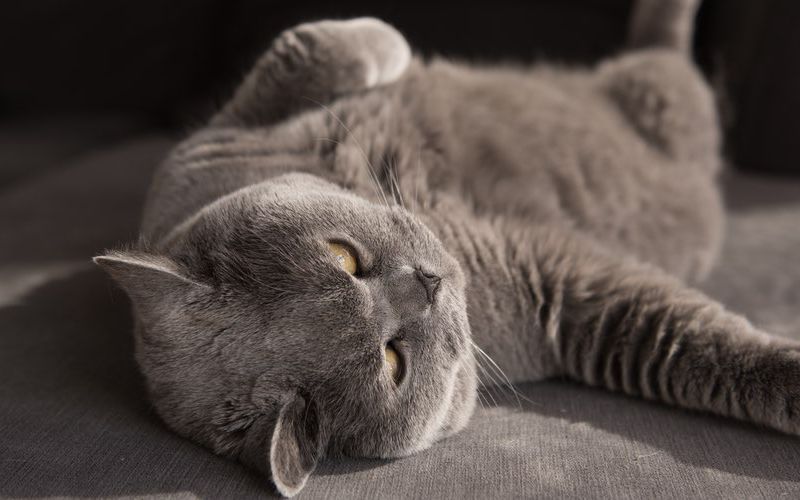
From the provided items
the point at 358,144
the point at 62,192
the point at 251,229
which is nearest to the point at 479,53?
the point at 358,144

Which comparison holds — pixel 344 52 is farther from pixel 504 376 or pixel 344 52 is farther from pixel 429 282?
pixel 504 376

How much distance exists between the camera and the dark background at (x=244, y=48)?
2146mm

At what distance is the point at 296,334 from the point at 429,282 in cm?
22

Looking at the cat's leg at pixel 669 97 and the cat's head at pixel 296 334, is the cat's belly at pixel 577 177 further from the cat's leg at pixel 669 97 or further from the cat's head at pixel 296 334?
the cat's head at pixel 296 334

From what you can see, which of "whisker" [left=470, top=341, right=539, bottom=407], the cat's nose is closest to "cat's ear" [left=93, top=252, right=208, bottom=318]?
the cat's nose

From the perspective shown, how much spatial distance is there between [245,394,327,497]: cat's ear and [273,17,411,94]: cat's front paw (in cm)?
76

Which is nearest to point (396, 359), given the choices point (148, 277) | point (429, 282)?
point (429, 282)

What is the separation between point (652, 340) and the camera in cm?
Result: 123

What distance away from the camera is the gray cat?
1009 mm

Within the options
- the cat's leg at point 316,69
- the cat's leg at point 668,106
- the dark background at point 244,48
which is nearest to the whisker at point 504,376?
the cat's leg at point 316,69

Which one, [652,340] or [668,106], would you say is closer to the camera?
[652,340]

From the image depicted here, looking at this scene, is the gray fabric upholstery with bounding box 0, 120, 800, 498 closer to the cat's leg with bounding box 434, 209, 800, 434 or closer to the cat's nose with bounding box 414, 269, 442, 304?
the cat's leg with bounding box 434, 209, 800, 434

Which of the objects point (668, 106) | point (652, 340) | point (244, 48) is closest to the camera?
point (652, 340)

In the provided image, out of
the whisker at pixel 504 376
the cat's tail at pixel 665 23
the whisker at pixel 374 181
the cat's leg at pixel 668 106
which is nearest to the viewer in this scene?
the whisker at pixel 504 376
